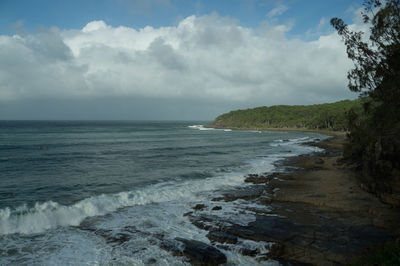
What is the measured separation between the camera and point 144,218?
14.7 metres

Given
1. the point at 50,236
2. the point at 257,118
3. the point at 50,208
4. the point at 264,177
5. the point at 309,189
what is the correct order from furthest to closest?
the point at 257,118, the point at 264,177, the point at 309,189, the point at 50,208, the point at 50,236

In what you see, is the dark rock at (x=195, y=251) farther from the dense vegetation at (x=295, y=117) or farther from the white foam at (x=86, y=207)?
the dense vegetation at (x=295, y=117)

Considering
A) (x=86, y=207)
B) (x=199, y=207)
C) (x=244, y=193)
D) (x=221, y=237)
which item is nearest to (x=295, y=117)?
(x=244, y=193)

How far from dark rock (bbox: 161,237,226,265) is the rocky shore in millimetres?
872

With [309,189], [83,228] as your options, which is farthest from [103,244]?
[309,189]

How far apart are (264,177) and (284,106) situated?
173706 millimetres

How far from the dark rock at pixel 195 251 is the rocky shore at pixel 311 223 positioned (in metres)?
0.87

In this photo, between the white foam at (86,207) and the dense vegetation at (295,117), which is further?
the dense vegetation at (295,117)

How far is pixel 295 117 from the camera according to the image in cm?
14825

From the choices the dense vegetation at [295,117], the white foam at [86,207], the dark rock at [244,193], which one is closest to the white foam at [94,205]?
the white foam at [86,207]

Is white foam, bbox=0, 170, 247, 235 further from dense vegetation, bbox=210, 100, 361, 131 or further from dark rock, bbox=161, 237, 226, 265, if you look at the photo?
dense vegetation, bbox=210, 100, 361, 131

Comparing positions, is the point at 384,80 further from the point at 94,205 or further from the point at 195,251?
the point at 94,205

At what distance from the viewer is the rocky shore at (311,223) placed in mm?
10071

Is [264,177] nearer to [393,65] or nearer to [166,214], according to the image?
[166,214]
